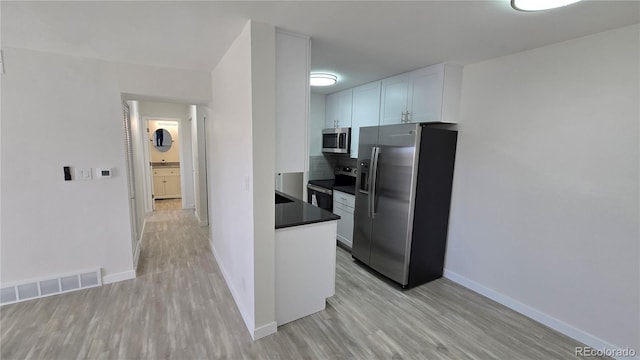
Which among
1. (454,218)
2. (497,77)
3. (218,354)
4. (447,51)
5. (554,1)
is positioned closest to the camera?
(554,1)

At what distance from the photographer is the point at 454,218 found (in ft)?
10.3

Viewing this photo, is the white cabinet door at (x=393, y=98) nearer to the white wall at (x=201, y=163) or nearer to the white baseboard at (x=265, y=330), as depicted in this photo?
the white baseboard at (x=265, y=330)

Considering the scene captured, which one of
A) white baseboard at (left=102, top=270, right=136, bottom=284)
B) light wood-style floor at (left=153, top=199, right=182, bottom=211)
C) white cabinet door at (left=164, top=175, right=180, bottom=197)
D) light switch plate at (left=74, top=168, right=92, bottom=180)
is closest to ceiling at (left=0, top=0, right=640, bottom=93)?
light switch plate at (left=74, top=168, right=92, bottom=180)

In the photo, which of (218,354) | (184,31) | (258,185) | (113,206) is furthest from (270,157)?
(113,206)

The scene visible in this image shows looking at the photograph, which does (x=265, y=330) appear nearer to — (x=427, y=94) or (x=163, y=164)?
(x=427, y=94)

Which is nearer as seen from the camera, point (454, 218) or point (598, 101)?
point (598, 101)

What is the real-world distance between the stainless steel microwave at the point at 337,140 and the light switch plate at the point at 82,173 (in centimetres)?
307

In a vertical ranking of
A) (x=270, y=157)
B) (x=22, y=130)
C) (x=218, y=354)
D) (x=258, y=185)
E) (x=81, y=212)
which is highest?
(x=22, y=130)

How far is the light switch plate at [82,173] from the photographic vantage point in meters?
2.74

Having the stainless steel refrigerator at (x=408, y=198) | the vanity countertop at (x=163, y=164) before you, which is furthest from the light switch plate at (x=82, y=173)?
the vanity countertop at (x=163, y=164)

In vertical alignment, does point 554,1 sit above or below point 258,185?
above

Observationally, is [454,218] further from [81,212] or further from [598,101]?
[81,212]

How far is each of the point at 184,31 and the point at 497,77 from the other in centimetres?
282

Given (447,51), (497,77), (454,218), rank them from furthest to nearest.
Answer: (454,218)
(497,77)
(447,51)
